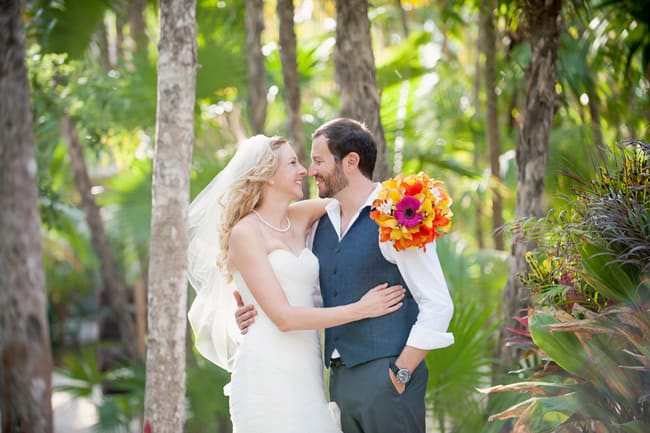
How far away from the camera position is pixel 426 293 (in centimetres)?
352

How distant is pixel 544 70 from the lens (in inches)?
226

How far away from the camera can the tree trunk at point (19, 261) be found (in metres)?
6.89

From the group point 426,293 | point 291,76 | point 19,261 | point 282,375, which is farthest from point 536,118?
point 19,261

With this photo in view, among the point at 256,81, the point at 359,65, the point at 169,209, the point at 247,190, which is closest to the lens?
the point at 247,190

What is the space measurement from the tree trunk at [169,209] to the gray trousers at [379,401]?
1624 mm

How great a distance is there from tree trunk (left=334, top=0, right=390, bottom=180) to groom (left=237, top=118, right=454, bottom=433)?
5.98ft

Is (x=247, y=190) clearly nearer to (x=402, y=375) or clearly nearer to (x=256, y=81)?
(x=402, y=375)

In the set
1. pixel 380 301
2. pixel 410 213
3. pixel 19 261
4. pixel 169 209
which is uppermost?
pixel 19 261

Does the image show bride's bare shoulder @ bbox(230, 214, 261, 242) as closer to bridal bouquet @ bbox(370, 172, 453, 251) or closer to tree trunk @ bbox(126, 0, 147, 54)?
bridal bouquet @ bbox(370, 172, 453, 251)

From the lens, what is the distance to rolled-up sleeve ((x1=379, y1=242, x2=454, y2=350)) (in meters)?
3.46

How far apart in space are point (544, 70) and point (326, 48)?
148 inches

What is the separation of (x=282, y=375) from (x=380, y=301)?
63cm

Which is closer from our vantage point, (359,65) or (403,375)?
(403,375)

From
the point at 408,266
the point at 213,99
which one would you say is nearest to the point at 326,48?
the point at 213,99
